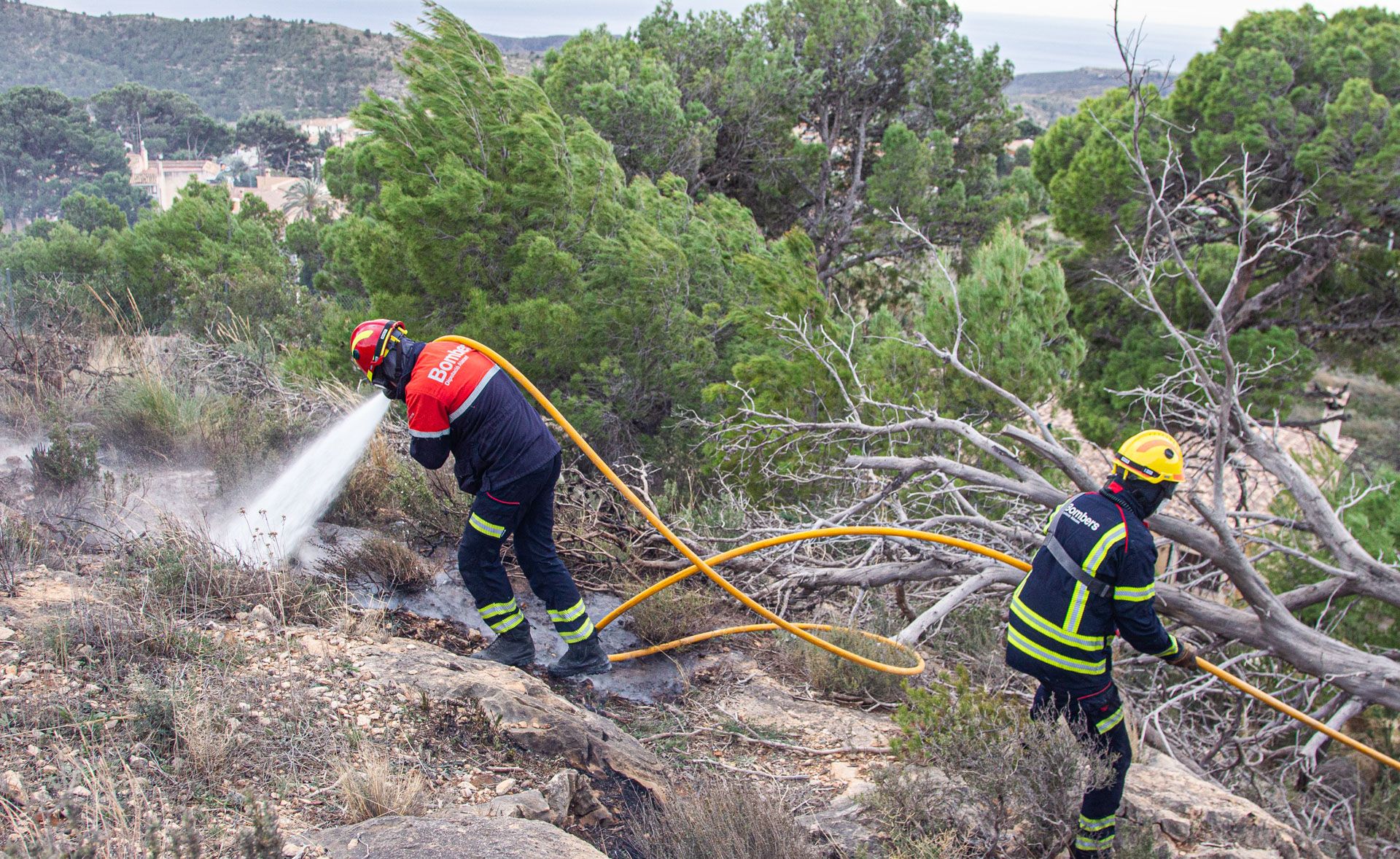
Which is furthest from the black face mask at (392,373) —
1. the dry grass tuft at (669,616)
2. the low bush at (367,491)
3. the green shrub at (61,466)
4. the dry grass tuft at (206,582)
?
the green shrub at (61,466)

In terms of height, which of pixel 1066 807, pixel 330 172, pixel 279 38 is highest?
pixel 279 38

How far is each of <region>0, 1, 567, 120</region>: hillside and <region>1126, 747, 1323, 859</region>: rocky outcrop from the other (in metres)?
60.3

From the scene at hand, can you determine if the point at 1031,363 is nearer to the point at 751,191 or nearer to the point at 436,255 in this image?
the point at 436,255

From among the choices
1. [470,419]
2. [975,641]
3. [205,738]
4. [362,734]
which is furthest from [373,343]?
[975,641]

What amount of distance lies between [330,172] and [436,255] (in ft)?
32.8

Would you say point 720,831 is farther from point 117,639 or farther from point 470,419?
point 117,639

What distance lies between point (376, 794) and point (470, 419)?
1794 mm

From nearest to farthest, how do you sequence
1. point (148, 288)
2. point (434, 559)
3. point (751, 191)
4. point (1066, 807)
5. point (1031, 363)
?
1. point (1066, 807)
2. point (434, 559)
3. point (1031, 363)
4. point (148, 288)
5. point (751, 191)

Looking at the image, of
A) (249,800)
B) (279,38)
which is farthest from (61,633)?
(279,38)

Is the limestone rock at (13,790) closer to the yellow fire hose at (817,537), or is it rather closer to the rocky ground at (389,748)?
the rocky ground at (389,748)

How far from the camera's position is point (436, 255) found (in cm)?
745

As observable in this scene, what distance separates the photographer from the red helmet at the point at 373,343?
4.26 m

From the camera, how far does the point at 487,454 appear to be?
4.40m

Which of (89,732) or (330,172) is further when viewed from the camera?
(330,172)
